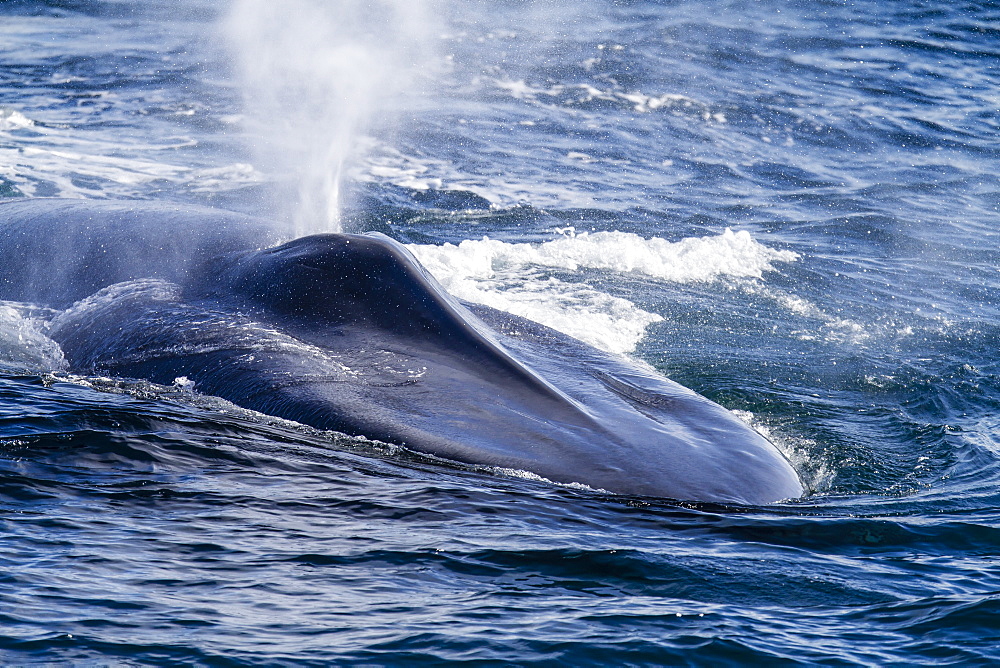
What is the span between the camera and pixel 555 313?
40.8 ft

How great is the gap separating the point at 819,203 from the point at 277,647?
53.0ft

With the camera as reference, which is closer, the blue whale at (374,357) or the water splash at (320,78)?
the blue whale at (374,357)

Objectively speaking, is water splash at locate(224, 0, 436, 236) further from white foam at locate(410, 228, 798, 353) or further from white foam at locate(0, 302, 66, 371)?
white foam at locate(0, 302, 66, 371)

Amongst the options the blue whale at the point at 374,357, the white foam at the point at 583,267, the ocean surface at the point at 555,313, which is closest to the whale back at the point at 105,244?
the blue whale at the point at 374,357

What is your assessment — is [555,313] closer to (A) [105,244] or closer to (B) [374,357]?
(A) [105,244]

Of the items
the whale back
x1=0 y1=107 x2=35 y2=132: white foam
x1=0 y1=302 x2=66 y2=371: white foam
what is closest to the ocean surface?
x1=0 y1=302 x2=66 y2=371: white foam

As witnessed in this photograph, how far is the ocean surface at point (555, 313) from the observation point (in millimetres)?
5152


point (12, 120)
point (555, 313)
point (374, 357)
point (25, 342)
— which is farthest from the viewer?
point (12, 120)

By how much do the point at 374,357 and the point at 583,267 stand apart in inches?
293

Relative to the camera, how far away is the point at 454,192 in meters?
18.6

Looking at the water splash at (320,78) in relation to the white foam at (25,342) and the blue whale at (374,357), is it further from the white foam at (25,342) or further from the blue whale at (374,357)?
the white foam at (25,342)

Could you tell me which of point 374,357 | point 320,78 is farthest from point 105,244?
point 320,78

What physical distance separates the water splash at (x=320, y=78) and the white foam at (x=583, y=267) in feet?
7.77

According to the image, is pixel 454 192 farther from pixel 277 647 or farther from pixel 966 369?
pixel 277 647
